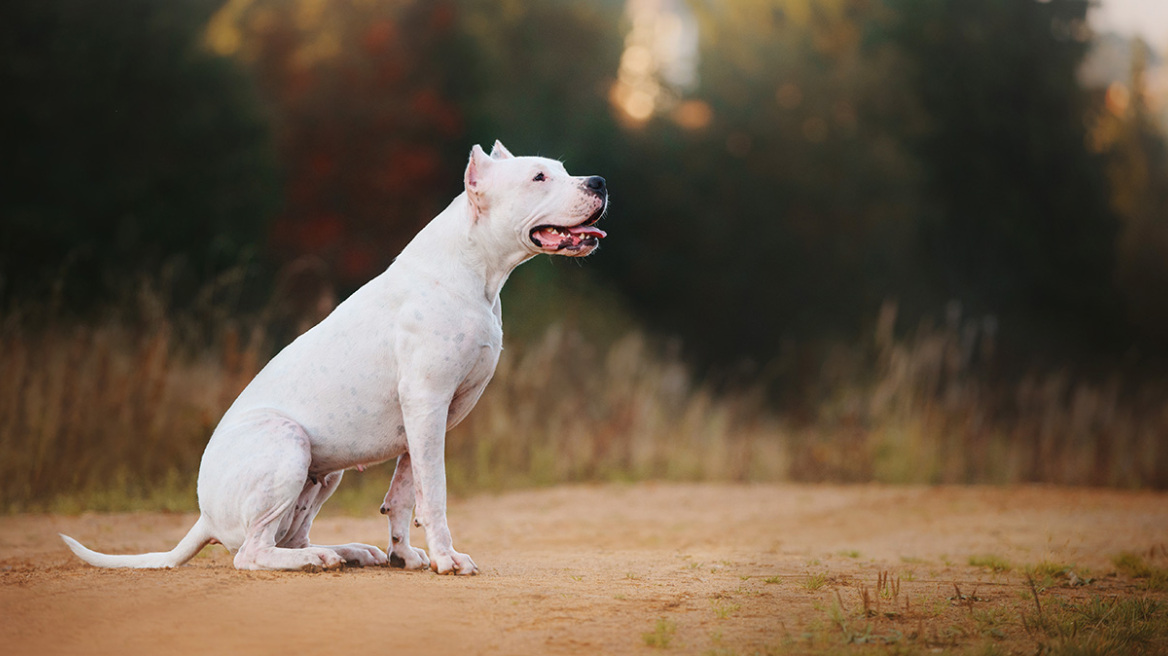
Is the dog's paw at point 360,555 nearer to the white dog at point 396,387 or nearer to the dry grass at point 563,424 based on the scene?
the white dog at point 396,387

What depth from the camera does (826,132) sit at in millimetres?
22219

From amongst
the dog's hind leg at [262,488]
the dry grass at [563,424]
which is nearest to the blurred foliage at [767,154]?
the dry grass at [563,424]

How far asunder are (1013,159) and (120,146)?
1586 centimetres

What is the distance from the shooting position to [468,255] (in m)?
5.36

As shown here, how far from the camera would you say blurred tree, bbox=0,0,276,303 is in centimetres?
1466

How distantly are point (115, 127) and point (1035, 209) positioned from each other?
16.2 meters

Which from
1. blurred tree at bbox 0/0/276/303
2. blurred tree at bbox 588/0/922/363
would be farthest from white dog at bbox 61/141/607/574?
blurred tree at bbox 588/0/922/363

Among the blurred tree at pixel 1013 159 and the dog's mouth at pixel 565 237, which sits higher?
the blurred tree at pixel 1013 159

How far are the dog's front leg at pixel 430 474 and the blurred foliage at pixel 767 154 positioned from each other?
1332cm

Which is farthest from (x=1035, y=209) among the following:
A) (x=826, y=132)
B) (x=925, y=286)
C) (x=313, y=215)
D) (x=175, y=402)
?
(x=175, y=402)

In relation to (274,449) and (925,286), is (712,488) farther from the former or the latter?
(925,286)

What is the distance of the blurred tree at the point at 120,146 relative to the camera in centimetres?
1466

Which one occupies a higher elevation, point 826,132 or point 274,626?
point 826,132

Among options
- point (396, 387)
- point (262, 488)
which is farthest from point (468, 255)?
point (262, 488)
